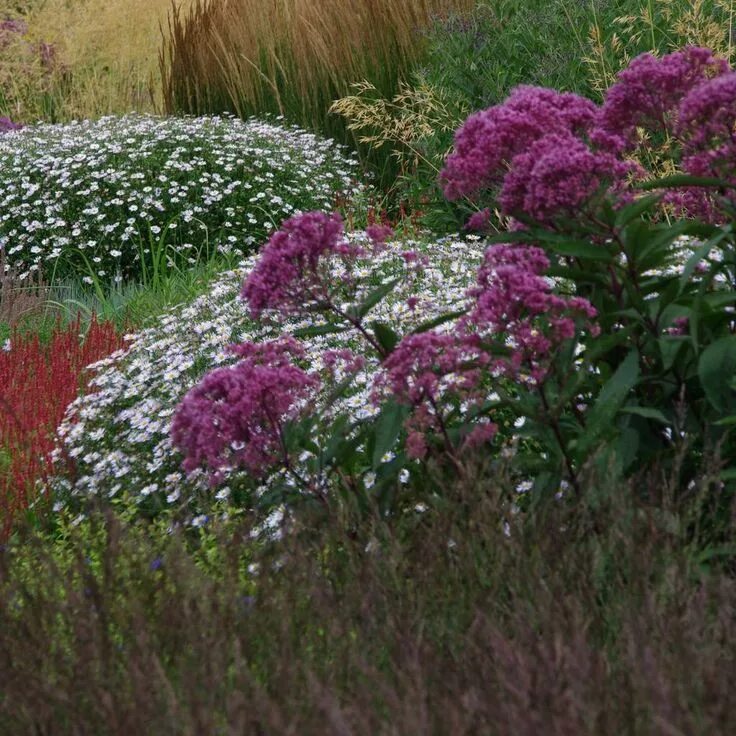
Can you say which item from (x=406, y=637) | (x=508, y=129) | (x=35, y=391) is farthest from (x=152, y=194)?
(x=406, y=637)

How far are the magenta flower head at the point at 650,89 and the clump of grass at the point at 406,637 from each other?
1193mm

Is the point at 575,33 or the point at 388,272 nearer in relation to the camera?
the point at 388,272

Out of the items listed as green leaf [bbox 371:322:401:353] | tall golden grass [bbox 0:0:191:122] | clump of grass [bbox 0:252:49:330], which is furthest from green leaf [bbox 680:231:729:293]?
tall golden grass [bbox 0:0:191:122]

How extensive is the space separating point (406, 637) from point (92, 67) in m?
15.6

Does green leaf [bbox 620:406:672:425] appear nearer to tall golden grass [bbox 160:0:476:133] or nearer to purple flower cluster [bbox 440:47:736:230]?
purple flower cluster [bbox 440:47:736:230]

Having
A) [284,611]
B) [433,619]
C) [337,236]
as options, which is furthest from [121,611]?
[337,236]

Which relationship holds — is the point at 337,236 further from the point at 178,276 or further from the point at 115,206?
the point at 115,206

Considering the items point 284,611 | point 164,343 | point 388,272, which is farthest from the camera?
point 388,272

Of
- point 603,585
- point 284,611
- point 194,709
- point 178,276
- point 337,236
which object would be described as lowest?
point 178,276

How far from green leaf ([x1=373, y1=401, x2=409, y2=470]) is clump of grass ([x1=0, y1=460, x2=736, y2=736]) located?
0.24m

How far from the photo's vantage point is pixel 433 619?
2436mm

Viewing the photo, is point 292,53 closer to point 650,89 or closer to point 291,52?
point 291,52

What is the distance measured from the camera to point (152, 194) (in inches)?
396

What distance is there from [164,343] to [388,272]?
1249 mm
